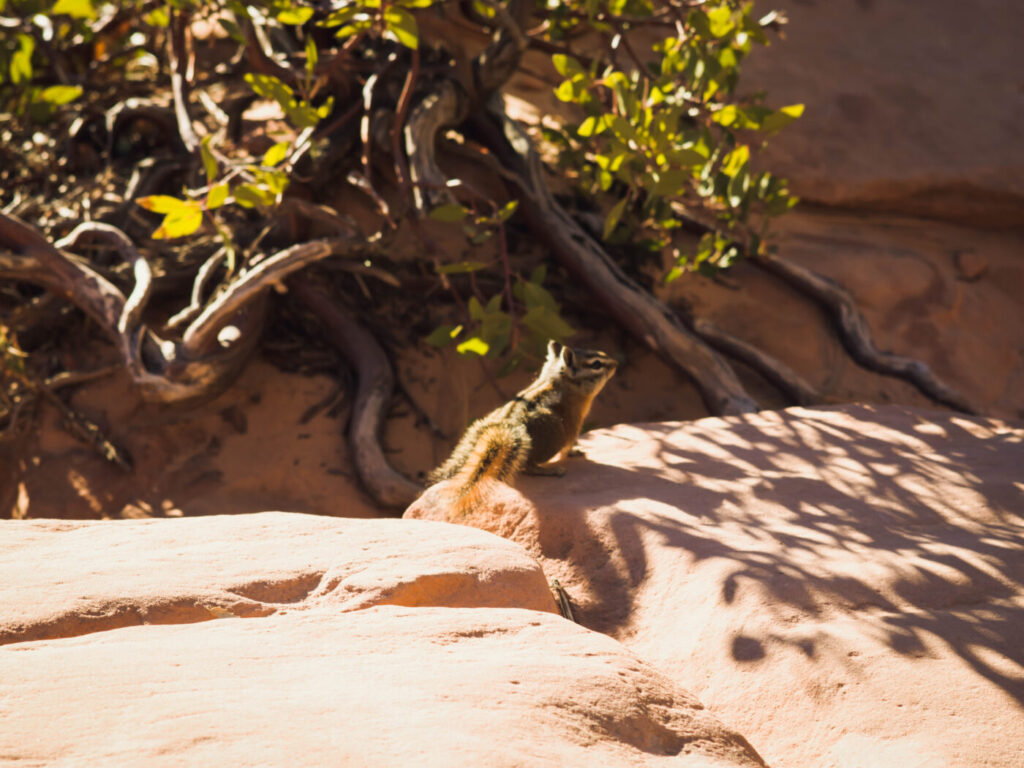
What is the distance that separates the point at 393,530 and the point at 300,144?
3376 mm

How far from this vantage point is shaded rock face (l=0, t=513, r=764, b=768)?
1699mm

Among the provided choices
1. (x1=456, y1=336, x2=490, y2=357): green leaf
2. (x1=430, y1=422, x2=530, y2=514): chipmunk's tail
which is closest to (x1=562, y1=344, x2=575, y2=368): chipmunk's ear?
(x1=430, y1=422, x2=530, y2=514): chipmunk's tail

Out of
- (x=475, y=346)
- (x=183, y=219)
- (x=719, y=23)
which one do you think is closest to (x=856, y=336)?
(x=719, y=23)

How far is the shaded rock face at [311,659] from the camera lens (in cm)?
170

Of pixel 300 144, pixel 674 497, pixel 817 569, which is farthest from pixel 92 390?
pixel 817 569

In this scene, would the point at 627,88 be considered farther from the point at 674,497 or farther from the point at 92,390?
the point at 92,390

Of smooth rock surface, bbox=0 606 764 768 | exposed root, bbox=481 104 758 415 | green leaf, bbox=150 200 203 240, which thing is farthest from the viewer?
exposed root, bbox=481 104 758 415

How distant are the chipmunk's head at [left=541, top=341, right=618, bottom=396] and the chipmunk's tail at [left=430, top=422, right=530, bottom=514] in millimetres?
409

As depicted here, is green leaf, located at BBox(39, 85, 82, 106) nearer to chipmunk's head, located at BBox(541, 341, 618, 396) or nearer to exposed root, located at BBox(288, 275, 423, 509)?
exposed root, located at BBox(288, 275, 423, 509)

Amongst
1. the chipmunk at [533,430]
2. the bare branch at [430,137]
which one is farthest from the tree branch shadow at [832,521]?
the bare branch at [430,137]

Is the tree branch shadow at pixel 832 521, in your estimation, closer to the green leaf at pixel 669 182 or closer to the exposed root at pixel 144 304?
the green leaf at pixel 669 182

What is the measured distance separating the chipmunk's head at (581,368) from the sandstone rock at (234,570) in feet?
4.07

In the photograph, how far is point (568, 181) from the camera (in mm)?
6988

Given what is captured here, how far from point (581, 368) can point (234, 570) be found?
1.98m
